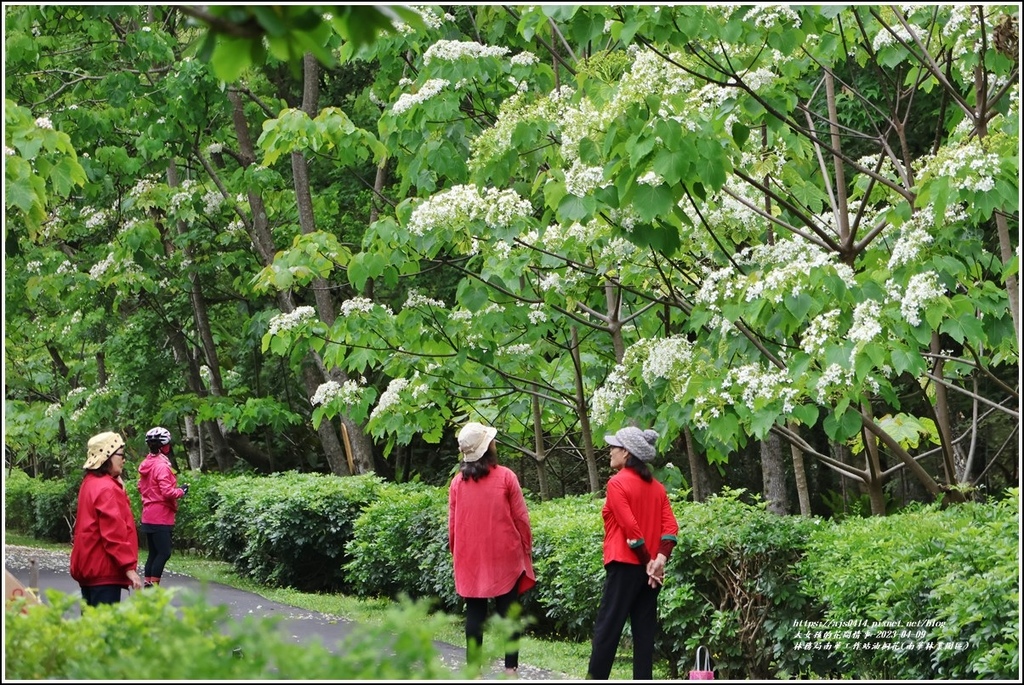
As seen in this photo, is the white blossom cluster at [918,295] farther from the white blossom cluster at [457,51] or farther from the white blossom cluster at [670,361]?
the white blossom cluster at [457,51]

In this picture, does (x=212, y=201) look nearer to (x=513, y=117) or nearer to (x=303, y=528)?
(x=303, y=528)

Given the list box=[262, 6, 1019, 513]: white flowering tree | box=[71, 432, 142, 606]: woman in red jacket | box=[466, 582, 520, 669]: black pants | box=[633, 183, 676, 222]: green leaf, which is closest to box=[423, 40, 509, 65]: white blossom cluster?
box=[262, 6, 1019, 513]: white flowering tree

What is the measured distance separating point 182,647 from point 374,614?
29.4 feet

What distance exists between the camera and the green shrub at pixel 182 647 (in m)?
3.80

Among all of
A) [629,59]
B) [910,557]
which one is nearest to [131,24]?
[629,59]

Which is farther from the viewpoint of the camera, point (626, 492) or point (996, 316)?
point (996, 316)

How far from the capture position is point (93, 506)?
8.19 metres

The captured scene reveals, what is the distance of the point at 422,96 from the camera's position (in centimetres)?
1109

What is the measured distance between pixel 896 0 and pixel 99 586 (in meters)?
6.47

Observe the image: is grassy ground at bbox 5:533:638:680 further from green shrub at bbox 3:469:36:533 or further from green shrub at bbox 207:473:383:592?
green shrub at bbox 3:469:36:533

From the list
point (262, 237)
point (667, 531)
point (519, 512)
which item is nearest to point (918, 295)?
point (667, 531)

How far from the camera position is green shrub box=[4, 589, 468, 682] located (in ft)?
12.5

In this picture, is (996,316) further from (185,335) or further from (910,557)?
(185,335)

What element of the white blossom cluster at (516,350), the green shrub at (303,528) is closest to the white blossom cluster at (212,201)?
the green shrub at (303,528)
